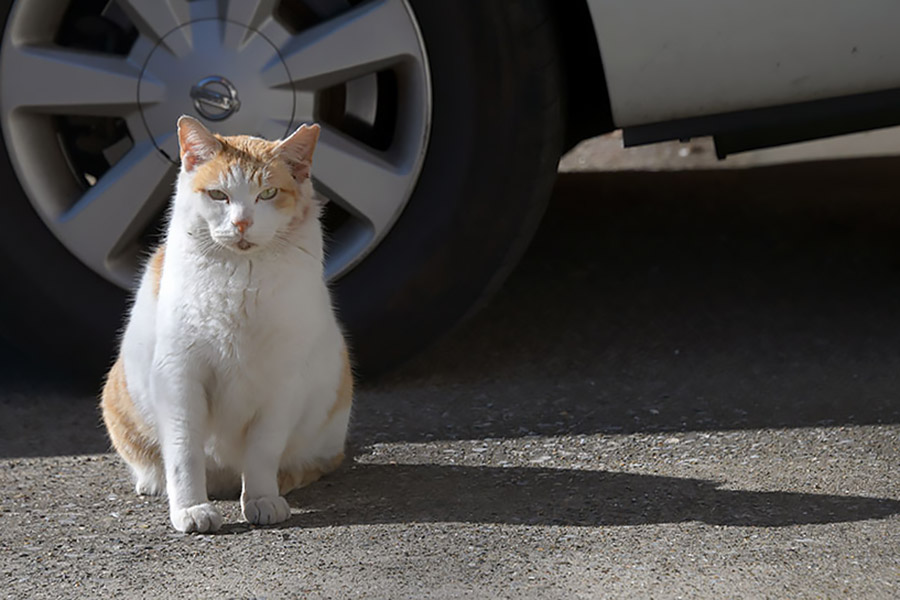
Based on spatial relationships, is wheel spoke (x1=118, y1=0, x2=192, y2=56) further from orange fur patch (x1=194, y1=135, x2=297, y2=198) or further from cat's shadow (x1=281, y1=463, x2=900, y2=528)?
cat's shadow (x1=281, y1=463, x2=900, y2=528)

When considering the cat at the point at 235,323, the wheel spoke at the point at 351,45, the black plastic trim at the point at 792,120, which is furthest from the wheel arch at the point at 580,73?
the cat at the point at 235,323

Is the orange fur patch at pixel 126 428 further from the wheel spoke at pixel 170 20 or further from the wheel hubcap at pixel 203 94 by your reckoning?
the wheel spoke at pixel 170 20

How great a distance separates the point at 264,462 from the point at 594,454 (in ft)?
2.61

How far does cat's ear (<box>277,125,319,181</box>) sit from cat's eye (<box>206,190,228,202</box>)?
0.48ft

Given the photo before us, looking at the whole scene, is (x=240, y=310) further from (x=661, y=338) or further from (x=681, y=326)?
(x=681, y=326)

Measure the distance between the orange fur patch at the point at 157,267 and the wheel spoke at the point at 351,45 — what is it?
22.5 inches

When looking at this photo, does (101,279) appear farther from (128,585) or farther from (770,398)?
(770,398)

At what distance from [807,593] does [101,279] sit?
193cm

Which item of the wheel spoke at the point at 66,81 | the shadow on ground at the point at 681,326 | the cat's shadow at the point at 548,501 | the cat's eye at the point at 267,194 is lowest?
the shadow on ground at the point at 681,326

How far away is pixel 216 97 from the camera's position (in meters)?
2.91

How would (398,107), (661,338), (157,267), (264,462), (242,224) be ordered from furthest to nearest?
(661,338), (398,107), (157,267), (264,462), (242,224)

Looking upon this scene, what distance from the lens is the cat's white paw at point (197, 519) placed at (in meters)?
2.27

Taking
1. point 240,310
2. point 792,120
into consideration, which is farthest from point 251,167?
point 792,120

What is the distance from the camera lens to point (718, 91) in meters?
2.84
